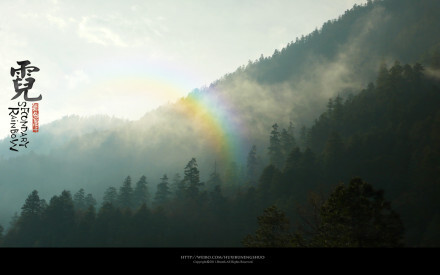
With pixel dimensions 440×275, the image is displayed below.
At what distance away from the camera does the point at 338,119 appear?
264 feet

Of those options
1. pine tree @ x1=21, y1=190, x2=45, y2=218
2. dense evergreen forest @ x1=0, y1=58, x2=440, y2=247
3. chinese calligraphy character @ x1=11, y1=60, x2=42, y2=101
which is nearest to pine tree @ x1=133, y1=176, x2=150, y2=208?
dense evergreen forest @ x1=0, y1=58, x2=440, y2=247

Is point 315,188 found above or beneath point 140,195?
beneath

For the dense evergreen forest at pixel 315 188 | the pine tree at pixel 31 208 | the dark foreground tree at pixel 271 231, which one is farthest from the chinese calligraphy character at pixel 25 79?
the pine tree at pixel 31 208

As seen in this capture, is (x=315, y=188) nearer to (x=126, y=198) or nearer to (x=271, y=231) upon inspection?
(x=271, y=231)

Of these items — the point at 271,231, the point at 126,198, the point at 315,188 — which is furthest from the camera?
the point at 126,198

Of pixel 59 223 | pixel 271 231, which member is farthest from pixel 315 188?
pixel 59 223

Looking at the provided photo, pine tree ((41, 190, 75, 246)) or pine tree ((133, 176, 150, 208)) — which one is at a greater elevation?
pine tree ((133, 176, 150, 208))

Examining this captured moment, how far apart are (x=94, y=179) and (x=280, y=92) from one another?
5030 inches

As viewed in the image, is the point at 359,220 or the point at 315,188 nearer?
the point at 359,220

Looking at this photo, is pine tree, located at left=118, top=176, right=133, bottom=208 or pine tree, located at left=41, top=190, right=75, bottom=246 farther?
pine tree, located at left=118, top=176, right=133, bottom=208

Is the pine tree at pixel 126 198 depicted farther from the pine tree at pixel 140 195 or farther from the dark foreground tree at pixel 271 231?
the dark foreground tree at pixel 271 231

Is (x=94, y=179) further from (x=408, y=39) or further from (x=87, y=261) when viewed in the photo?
(x=408, y=39)

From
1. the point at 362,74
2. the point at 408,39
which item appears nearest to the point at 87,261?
the point at 362,74

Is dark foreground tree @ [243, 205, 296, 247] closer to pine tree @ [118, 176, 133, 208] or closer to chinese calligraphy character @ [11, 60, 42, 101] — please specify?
chinese calligraphy character @ [11, 60, 42, 101]
